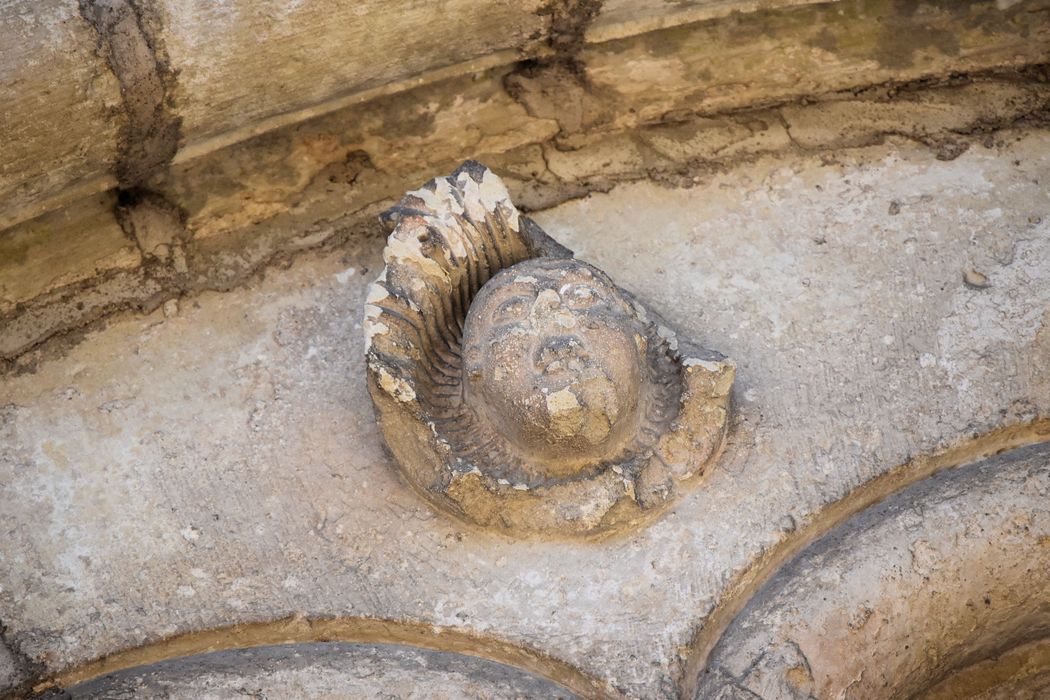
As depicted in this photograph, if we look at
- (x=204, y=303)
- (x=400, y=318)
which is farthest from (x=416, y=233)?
(x=204, y=303)

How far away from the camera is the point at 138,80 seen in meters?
3.18

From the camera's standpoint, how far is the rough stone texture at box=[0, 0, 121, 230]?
303 cm

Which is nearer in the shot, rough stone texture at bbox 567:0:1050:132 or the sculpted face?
the sculpted face

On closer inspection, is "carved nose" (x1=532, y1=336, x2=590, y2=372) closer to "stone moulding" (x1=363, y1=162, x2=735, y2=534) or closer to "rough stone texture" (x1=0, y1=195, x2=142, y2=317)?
"stone moulding" (x1=363, y1=162, x2=735, y2=534)

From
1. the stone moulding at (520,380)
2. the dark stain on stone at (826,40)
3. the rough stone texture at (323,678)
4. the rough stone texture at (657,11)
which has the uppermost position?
the dark stain on stone at (826,40)

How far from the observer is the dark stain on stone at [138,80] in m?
3.12

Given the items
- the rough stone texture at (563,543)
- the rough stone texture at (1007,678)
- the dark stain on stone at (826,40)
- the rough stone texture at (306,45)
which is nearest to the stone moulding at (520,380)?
the rough stone texture at (563,543)

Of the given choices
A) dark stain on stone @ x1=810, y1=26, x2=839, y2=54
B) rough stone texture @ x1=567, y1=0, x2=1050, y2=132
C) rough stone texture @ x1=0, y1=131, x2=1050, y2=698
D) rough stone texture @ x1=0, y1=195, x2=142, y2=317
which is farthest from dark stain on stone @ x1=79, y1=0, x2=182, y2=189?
dark stain on stone @ x1=810, y1=26, x2=839, y2=54

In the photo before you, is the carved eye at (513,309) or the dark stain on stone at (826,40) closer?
the carved eye at (513,309)

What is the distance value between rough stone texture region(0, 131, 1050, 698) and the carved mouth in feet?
1.58

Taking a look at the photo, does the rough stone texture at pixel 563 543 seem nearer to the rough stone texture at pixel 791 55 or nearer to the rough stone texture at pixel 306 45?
the rough stone texture at pixel 791 55

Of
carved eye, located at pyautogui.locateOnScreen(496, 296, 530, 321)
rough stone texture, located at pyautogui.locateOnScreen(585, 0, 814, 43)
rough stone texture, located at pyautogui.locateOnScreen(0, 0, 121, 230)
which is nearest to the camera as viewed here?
rough stone texture, located at pyautogui.locateOnScreen(0, 0, 121, 230)

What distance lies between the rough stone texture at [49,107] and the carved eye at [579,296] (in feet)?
3.79

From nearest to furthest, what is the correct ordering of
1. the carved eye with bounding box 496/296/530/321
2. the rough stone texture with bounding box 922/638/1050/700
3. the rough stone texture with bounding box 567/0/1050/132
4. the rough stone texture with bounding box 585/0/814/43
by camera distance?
the carved eye with bounding box 496/296/530/321, the rough stone texture with bounding box 922/638/1050/700, the rough stone texture with bounding box 585/0/814/43, the rough stone texture with bounding box 567/0/1050/132
